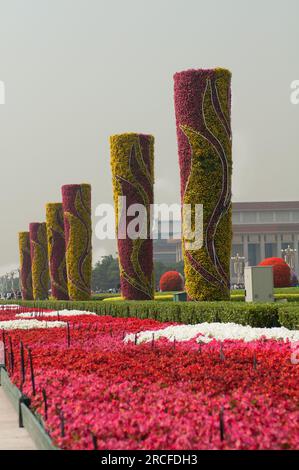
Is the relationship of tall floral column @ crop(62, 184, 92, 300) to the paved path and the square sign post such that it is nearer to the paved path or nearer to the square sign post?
the square sign post

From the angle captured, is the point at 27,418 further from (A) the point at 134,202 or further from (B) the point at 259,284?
(A) the point at 134,202

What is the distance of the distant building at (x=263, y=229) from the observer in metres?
119

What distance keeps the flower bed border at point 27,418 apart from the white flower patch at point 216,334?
139 inches

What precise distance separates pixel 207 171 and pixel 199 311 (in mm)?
5682

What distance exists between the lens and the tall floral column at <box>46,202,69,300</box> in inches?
1833

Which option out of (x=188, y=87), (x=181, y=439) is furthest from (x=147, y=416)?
(x=188, y=87)

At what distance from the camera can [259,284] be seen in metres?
23.9

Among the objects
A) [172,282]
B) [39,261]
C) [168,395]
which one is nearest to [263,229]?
[172,282]

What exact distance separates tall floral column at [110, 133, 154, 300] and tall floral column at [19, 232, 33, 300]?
1139 inches

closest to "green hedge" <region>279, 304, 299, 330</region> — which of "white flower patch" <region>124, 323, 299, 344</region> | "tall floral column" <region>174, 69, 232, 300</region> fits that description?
"white flower patch" <region>124, 323, 299, 344</region>

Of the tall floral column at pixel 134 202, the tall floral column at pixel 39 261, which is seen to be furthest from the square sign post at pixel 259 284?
the tall floral column at pixel 39 261

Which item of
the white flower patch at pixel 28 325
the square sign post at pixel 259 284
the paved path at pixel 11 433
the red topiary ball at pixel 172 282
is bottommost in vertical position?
the red topiary ball at pixel 172 282

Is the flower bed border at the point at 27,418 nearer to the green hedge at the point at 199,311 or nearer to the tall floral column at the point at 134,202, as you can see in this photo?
the green hedge at the point at 199,311
